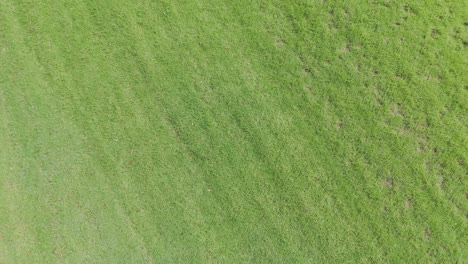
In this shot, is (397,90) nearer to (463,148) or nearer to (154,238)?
(463,148)

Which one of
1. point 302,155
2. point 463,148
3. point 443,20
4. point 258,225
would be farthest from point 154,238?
point 443,20

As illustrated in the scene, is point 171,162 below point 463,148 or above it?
below

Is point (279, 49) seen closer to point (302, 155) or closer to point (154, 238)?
point (302, 155)

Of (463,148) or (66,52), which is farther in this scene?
(66,52)

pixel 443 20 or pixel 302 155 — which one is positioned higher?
pixel 443 20

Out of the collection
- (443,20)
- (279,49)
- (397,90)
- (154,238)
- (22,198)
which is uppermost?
(443,20)

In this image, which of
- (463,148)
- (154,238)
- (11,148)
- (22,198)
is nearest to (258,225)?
(154,238)
